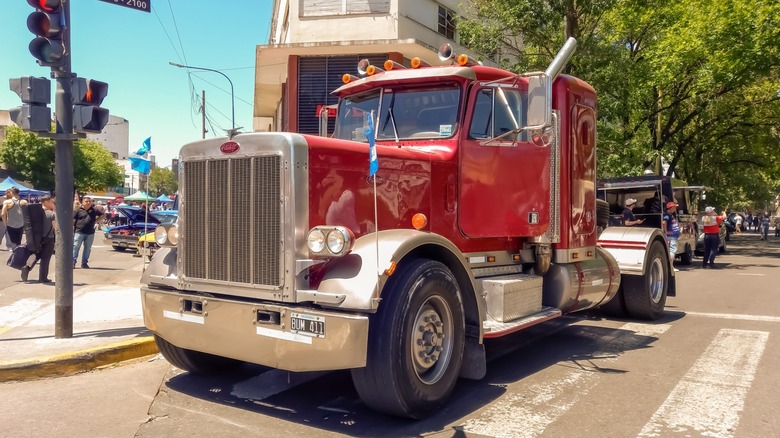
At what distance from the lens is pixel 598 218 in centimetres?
845

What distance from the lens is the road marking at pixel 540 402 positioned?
4.27m

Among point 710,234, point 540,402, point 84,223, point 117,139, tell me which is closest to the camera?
point 540,402

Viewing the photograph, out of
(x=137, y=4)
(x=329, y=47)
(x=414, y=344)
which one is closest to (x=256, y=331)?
(x=414, y=344)

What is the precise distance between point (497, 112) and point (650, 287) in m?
4.07

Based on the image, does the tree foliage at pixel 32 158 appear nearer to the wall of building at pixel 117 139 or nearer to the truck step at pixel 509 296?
the wall of building at pixel 117 139

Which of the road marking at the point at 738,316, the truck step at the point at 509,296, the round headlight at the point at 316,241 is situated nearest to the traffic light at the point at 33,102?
the round headlight at the point at 316,241

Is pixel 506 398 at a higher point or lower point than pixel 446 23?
lower

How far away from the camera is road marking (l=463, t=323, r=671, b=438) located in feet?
14.0

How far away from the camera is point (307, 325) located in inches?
161

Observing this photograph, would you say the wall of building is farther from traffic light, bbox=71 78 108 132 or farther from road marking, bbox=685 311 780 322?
road marking, bbox=685 311 780 322

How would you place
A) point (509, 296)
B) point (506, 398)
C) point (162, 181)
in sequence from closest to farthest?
point (506, 398) < point (509, 296) < point (162, 181)

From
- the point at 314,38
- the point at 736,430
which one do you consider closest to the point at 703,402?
the point at 736,430

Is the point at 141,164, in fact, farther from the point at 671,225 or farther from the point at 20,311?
the point at 671,225

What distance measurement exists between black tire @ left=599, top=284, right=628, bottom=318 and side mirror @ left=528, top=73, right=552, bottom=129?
3965mm
